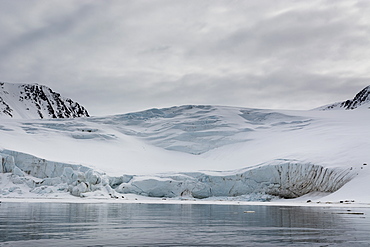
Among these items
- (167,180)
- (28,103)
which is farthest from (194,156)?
(28,103)

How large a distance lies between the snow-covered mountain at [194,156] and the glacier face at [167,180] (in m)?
0.10

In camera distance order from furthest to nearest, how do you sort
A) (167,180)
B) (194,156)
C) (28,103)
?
1. (28,103)
2. (194,156)
3. (167,180)

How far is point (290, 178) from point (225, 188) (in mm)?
6964

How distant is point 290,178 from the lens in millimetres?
38844

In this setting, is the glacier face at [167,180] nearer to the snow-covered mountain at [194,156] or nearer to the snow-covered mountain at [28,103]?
the snow-covered mountain at [194,156]

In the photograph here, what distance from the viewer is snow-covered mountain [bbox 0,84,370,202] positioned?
125 ft

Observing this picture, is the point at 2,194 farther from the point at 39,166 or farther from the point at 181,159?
the point at 181,159

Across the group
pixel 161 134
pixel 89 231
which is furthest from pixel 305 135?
pixel 89 231

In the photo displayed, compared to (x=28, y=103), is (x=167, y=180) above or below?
below

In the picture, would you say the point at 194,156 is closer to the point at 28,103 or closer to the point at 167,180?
the point at 167,180

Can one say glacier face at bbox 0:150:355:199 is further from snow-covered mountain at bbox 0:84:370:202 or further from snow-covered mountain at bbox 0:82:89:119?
snow-covered mountain at bbox 0:82:89:119

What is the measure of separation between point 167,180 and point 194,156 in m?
13.7

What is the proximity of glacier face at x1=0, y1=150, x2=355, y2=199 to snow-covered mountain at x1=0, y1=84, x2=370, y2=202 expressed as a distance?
0.10 m

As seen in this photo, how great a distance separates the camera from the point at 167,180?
42.4 m
